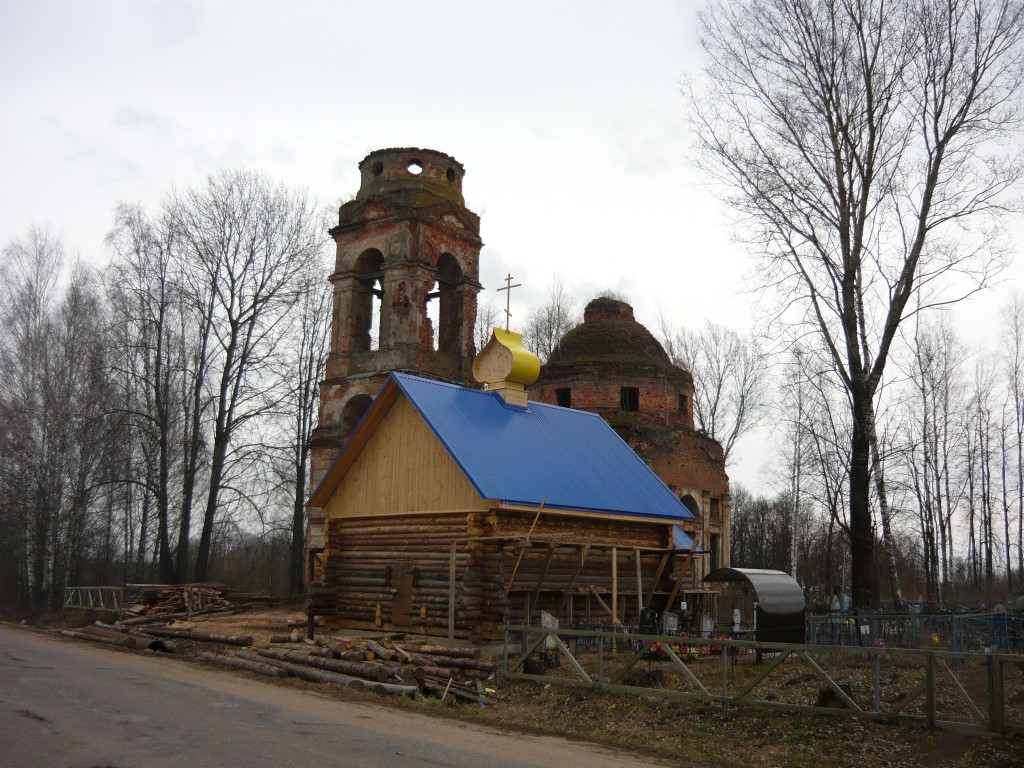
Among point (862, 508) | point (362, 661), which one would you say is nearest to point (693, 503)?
point (862, 508)

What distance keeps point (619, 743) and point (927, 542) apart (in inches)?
1287

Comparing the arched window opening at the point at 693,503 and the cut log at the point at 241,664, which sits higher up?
the arched window opening at the point at 693,503

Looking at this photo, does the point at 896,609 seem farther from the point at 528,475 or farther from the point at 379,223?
the point at 379,223

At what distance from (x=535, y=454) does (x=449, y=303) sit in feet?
47.8

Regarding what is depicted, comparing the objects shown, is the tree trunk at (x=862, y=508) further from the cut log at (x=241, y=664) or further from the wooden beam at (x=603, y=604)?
the cut log at (x=241, y=664)

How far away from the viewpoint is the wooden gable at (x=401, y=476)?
19438 mm

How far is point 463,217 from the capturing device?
34.6 m

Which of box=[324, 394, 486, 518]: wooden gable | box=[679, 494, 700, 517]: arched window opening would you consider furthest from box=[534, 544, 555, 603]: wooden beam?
box=[679, 494, 700, 517]: arched window opening

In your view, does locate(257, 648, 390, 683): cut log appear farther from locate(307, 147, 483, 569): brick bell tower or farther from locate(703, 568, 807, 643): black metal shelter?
locate(307, 147, 483, 569): brick bell tower

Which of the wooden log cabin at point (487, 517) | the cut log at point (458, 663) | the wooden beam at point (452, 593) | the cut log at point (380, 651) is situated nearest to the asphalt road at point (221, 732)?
the cut log at point (380, 651)

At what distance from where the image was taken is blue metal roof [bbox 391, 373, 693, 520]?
1923 cm

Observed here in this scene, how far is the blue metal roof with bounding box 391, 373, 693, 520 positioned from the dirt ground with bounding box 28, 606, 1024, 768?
472 cm

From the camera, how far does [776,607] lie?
1703cm

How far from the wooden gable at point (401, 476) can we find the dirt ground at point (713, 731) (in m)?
4.76
